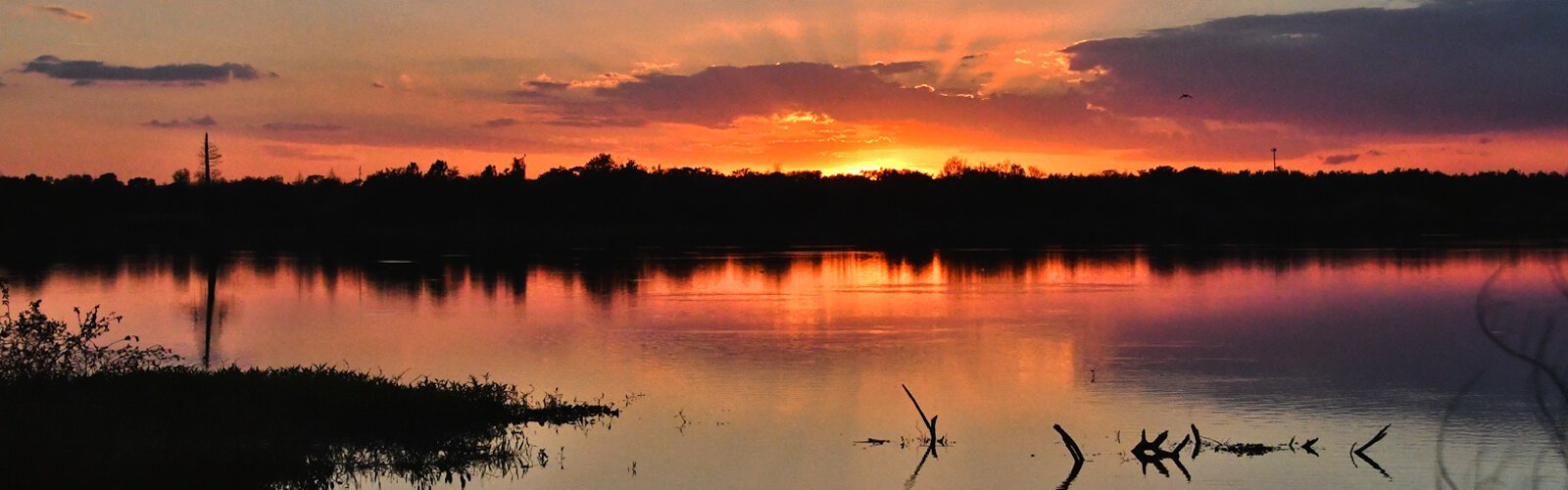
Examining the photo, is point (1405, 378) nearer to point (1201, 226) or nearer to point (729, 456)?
point (729, 456)

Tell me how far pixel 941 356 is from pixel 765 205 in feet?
306

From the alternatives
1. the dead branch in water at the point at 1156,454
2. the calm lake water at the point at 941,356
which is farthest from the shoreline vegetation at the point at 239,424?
the dead branch in water at the point at 1156,454

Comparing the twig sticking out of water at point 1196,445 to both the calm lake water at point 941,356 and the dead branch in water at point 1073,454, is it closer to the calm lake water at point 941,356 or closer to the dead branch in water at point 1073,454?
the calm lake water at point 941,356

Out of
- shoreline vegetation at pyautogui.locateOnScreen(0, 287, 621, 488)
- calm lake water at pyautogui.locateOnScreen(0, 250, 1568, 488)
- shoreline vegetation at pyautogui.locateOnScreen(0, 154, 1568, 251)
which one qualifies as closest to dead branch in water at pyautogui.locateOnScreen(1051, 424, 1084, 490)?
calm lake water at pyautogui.locateOnScreen(0, 250, 1568, 488)

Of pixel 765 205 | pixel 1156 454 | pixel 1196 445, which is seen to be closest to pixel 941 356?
pixel 1196 445

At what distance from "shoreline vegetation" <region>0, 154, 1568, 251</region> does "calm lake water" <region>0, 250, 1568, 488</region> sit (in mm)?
49165

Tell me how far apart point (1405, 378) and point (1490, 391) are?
1.82 m

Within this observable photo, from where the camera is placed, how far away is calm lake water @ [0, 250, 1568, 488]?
45.0 ft

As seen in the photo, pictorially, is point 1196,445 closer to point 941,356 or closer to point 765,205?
point 941,356

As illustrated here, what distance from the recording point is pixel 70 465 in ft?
38.0

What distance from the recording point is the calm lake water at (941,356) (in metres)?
13.7

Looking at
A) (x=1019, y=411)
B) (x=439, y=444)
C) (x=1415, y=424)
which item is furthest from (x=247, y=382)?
(x=1415, y=424)

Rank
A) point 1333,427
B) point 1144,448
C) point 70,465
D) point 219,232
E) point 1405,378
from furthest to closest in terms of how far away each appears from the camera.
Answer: point 219,232, point 1405,378, point 1333,427, point 1144,448, point 70,465

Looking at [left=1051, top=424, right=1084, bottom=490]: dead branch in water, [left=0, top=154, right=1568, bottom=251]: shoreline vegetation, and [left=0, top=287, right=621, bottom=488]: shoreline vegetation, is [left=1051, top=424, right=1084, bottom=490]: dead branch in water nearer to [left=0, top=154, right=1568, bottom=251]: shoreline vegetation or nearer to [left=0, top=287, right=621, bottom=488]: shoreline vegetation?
[left=0, top=287, right=621, bottom=488]: shoreline vegetation
